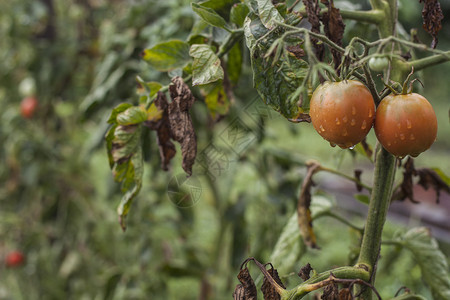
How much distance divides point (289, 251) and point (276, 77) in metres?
0.34

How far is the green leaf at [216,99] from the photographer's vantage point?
616 millimetres

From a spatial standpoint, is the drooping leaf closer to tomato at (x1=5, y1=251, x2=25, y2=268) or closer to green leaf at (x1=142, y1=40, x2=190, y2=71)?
green leaf at (x1=142, y1=40, x2=190, y2=71)

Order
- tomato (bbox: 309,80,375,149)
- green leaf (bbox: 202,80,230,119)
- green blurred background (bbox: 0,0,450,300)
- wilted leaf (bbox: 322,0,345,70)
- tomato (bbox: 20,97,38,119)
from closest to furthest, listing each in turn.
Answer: tomato (bbox: 309,80,375,149) → wilted leaf (bbox: 322,0,345,70) → green leaf (bbox: 202,80,230,119) → green blurred background (bbox: 0,0,450,300) → tomato (bbox: 20,97,38,119)

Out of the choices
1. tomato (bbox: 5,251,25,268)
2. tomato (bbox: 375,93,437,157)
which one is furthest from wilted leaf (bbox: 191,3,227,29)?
tomato (bbox: 5,251,25,268)

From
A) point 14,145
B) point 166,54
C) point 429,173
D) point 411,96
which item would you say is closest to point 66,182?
point 14,145

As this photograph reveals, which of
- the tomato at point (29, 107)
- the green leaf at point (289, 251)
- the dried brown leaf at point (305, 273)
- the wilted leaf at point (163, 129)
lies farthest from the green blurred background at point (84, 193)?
the dried brown leaf at point (305, 273)

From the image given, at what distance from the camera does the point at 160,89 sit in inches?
22.0

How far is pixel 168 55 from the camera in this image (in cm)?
63

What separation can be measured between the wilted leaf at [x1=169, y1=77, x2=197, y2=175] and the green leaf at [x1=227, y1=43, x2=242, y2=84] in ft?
0.43

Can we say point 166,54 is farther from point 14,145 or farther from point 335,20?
point 14,145

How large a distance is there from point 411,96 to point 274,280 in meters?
0.21

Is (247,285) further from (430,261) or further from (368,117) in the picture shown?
(430,261)

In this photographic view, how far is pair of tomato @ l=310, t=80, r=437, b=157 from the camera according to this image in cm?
39

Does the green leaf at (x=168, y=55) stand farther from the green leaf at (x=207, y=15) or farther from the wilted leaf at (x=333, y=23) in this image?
the wilted leaf at (x=333, y=23)
